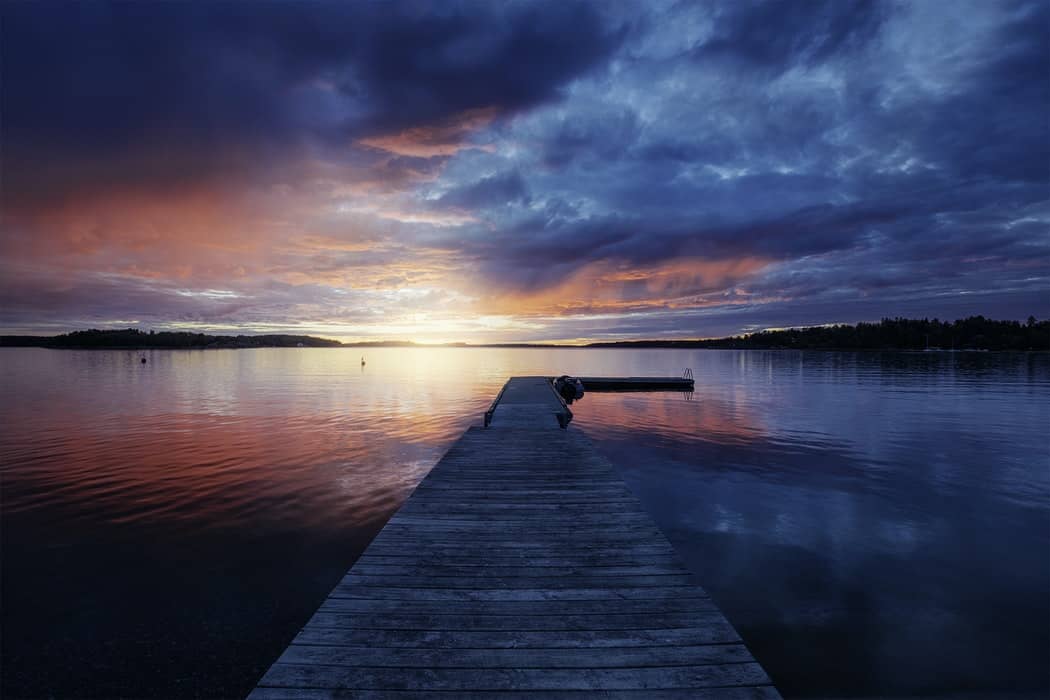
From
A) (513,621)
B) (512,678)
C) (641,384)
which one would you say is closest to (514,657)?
(512,678)

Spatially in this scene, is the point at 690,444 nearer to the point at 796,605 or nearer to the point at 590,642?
the point at 796,605

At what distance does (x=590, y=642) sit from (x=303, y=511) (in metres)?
9.76

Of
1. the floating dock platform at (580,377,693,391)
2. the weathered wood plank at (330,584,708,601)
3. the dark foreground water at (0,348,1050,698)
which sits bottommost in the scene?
the dark foreground water at (0,348,1050,698)

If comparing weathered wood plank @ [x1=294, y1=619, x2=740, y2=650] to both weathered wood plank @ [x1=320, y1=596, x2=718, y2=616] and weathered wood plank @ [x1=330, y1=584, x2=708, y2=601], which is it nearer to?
weathered wood plank @ [x1=320, y1=596, x2=718, y2=616]

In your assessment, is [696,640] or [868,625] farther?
[868,625]

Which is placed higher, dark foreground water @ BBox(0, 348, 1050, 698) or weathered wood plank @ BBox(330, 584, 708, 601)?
weathered wood plank @ BBox(330, 584, 708, 601)

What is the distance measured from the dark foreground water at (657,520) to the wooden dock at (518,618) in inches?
89.3

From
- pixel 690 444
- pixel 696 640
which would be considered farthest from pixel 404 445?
pixel 696 640

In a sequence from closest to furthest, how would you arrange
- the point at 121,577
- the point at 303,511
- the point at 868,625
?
the point at 868,625
the point at 121,577
the point at 303,511

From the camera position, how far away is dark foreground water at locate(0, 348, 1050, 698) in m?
6.25

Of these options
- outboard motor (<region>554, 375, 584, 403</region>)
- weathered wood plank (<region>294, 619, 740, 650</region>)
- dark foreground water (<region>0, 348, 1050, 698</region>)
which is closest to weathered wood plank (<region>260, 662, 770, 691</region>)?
weathered wood plank (<region>294, 619, 740, 650</region>)

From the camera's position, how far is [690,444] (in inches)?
787

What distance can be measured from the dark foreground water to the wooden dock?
2269 mm

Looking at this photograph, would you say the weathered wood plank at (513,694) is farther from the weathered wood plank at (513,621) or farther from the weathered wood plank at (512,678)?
the weathered wood plank at (513,621)
